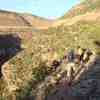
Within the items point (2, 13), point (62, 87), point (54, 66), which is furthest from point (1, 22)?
point (62, 87)

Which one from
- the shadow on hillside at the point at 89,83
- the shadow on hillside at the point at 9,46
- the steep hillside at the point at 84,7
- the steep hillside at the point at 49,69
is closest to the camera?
the shadow on hillside at the point at 89,83

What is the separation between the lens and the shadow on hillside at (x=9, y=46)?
25.2 m

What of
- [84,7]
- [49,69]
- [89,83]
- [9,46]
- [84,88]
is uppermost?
[84,7]

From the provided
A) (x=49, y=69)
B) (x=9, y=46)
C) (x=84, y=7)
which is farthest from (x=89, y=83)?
(x=84, y=7)

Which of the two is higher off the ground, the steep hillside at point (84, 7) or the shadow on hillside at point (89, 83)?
the steep hillside at point (84, 7)

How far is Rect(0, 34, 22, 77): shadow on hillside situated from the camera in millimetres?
25250

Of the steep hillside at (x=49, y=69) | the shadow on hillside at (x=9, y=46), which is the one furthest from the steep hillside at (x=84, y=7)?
the steep hillside at (x=49, y=69)

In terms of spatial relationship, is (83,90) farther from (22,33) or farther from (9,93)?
(22,33)

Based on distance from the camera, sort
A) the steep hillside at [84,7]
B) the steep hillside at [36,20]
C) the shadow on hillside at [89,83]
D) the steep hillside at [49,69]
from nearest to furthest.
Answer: the shadow on hillside at [89,83] < the steep hillside at [49,69] < the steep hillside at [84,7] < the steep hillside at [36,20]

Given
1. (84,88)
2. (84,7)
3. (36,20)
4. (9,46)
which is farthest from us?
(36,20)

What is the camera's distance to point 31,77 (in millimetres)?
18203

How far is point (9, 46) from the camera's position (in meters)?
28.0

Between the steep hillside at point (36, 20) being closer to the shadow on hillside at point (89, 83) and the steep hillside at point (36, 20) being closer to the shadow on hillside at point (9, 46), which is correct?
the shadow on hillside at point (9, 46)

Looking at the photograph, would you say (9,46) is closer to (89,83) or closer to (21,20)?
(89,83)
